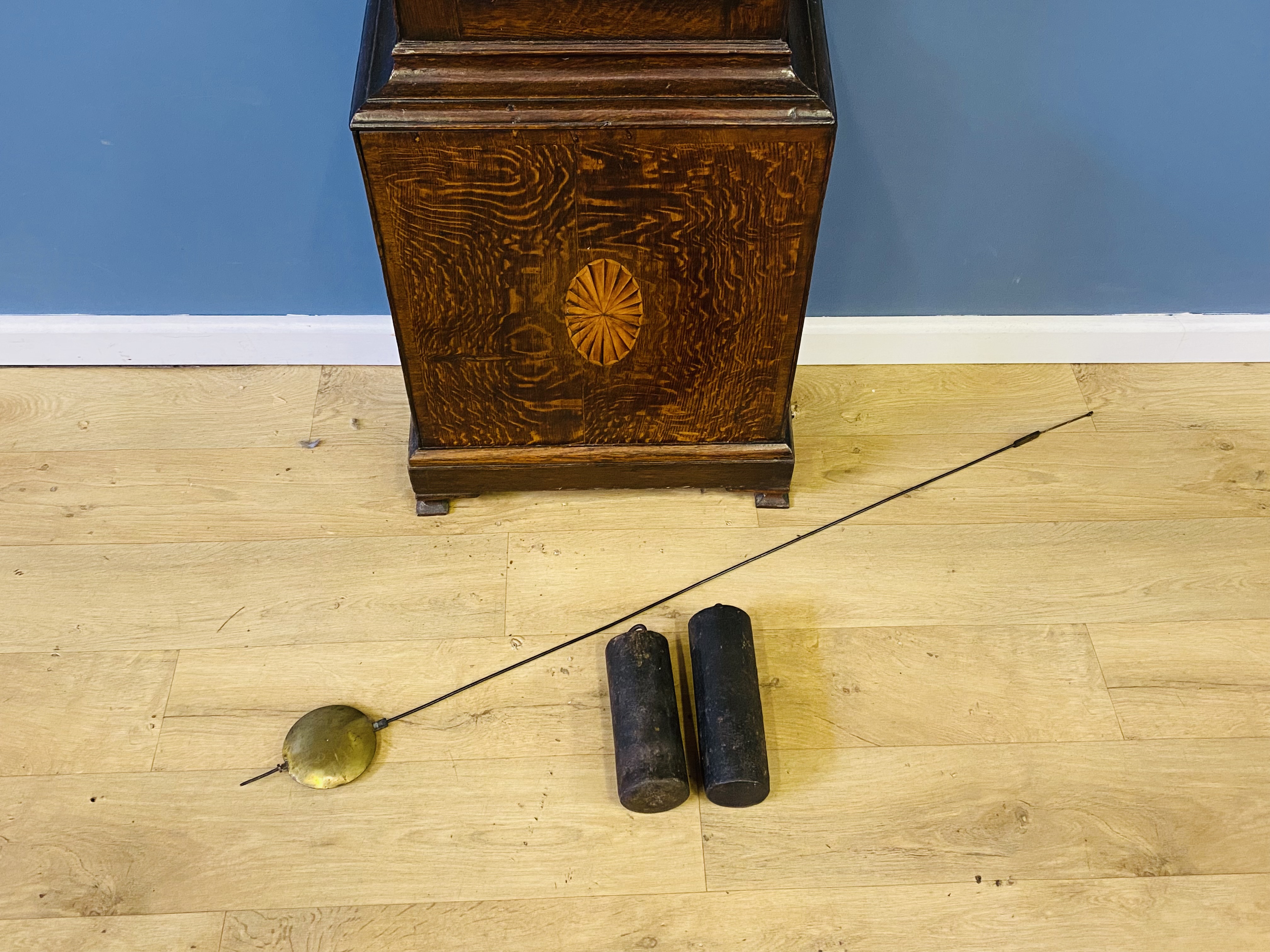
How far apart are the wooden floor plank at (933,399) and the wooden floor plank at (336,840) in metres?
0.72

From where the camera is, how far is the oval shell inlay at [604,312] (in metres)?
1.28

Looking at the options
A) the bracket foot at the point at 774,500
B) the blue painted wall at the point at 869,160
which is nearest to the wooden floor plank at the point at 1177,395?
the blue painted wall at the point at 869,160

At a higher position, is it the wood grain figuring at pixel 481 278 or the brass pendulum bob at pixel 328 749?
the wood grain figuring at pixel 481 278

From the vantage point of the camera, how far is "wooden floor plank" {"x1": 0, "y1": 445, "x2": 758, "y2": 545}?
5.20 feet

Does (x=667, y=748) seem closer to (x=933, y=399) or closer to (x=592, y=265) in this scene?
(x=592, y=265)

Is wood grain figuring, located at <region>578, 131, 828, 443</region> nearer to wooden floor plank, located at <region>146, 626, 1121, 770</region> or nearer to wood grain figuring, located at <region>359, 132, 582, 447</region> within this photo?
wood grain figuring, located at <region>359, 132, 582, 447</region>

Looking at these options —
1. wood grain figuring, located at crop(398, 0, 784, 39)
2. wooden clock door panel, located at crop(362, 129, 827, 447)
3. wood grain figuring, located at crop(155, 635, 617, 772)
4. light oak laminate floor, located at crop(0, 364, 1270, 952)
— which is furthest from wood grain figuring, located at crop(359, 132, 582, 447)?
wood grain figuring, located at crop(155, 635, 617, 772)

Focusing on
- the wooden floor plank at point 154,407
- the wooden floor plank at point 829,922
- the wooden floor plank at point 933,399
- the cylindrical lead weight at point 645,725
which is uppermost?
the wooden floor plank at point 154,407

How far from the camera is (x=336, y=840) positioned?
1.30m

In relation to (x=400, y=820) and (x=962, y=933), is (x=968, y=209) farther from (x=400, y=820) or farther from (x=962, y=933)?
(x=400, y=820)

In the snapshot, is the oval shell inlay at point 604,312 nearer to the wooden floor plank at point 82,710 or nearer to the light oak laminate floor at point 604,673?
the light oak laminate floor at point 604,673

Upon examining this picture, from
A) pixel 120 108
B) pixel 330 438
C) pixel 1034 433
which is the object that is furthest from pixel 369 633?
pixel 1034 433

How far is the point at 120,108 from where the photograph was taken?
1.45 meters

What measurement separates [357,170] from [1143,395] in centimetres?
132
